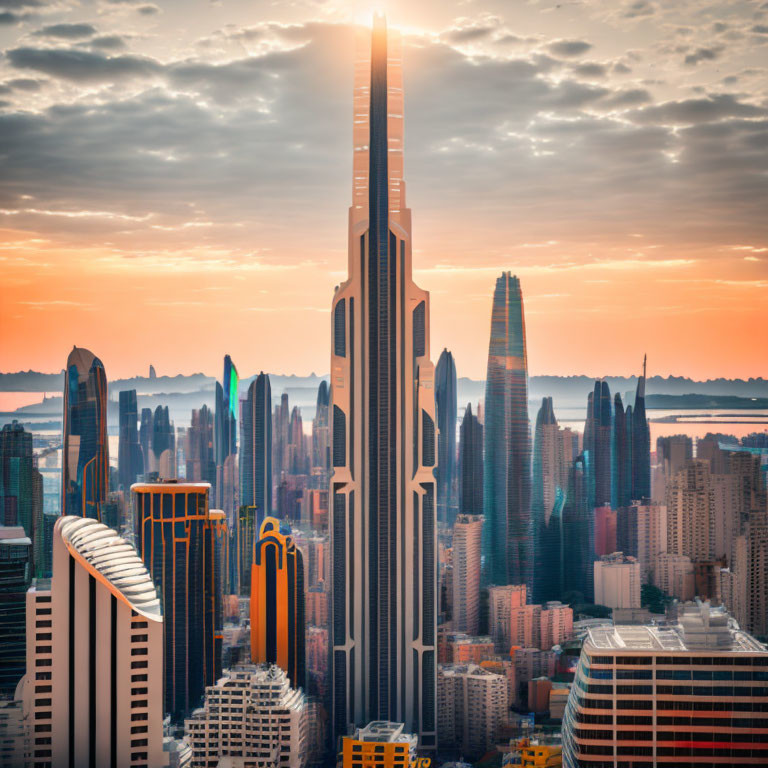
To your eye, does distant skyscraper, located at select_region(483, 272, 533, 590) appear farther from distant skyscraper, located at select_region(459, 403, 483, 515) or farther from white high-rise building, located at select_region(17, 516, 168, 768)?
white high-rise building, located at select_region(17, 516, 168, 768)

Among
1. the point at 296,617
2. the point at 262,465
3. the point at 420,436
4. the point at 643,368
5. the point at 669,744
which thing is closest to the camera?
the point at 669,744

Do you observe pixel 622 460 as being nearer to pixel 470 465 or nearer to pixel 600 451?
pixel 600 451

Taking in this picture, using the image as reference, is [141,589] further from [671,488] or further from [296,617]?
[671,488]

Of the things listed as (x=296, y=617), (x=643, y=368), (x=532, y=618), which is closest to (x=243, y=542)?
(x=296, y=617)

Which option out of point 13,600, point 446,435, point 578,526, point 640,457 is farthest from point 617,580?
point 13,600

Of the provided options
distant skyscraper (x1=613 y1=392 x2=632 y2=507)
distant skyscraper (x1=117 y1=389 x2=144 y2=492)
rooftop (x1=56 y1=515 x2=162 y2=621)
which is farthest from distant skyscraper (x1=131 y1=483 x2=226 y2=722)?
rooftop (x1=56 y1=515 x2=162 y2=621)
